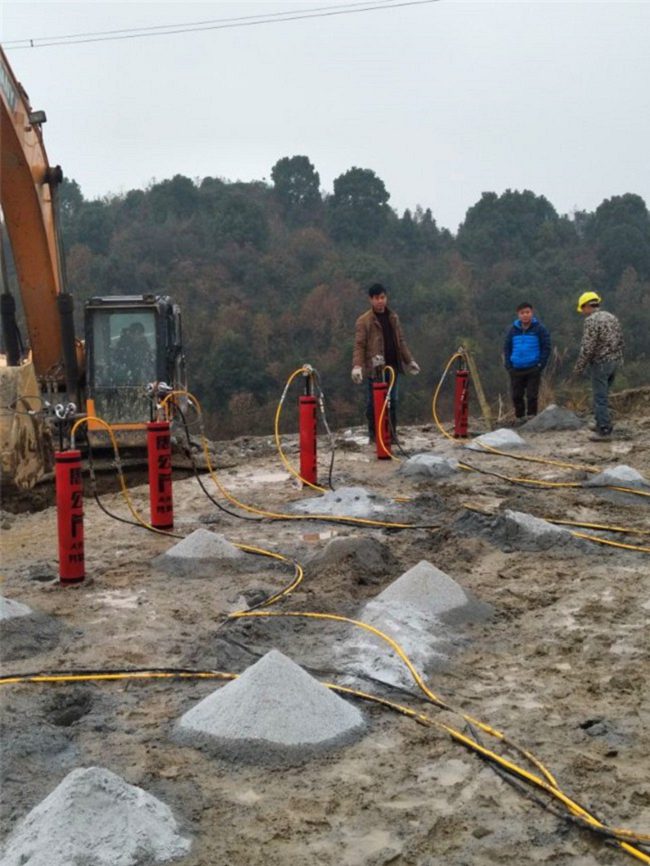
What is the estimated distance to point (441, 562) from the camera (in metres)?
6.84

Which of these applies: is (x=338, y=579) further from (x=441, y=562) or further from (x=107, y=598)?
(x=107, y=598)

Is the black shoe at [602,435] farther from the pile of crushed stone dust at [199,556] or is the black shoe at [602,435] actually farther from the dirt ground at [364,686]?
the pile of crushed stone dust at [199,556]

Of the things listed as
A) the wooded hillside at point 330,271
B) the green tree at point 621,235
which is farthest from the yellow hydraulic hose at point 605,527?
the green tree at point 621,235

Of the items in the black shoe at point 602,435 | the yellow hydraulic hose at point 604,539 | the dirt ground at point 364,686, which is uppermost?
the black shoe at point 602,435

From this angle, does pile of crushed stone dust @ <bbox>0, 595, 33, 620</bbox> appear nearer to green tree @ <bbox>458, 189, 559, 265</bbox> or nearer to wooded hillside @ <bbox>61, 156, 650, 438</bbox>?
wooded hillside @ <bbox>61, 156, 650, 438</bbox>

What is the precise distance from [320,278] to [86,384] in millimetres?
36869

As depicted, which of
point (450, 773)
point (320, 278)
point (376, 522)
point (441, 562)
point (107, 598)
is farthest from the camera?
point (320, 278)

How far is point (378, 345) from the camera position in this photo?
1171cm

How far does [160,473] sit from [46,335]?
188 inches

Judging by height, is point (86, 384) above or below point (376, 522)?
above

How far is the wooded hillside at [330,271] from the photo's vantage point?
127 feet

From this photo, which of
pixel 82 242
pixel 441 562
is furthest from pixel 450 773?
pixel 82 242

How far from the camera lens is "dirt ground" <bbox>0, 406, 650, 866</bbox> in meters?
3.39

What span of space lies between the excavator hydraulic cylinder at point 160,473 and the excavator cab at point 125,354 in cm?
409
